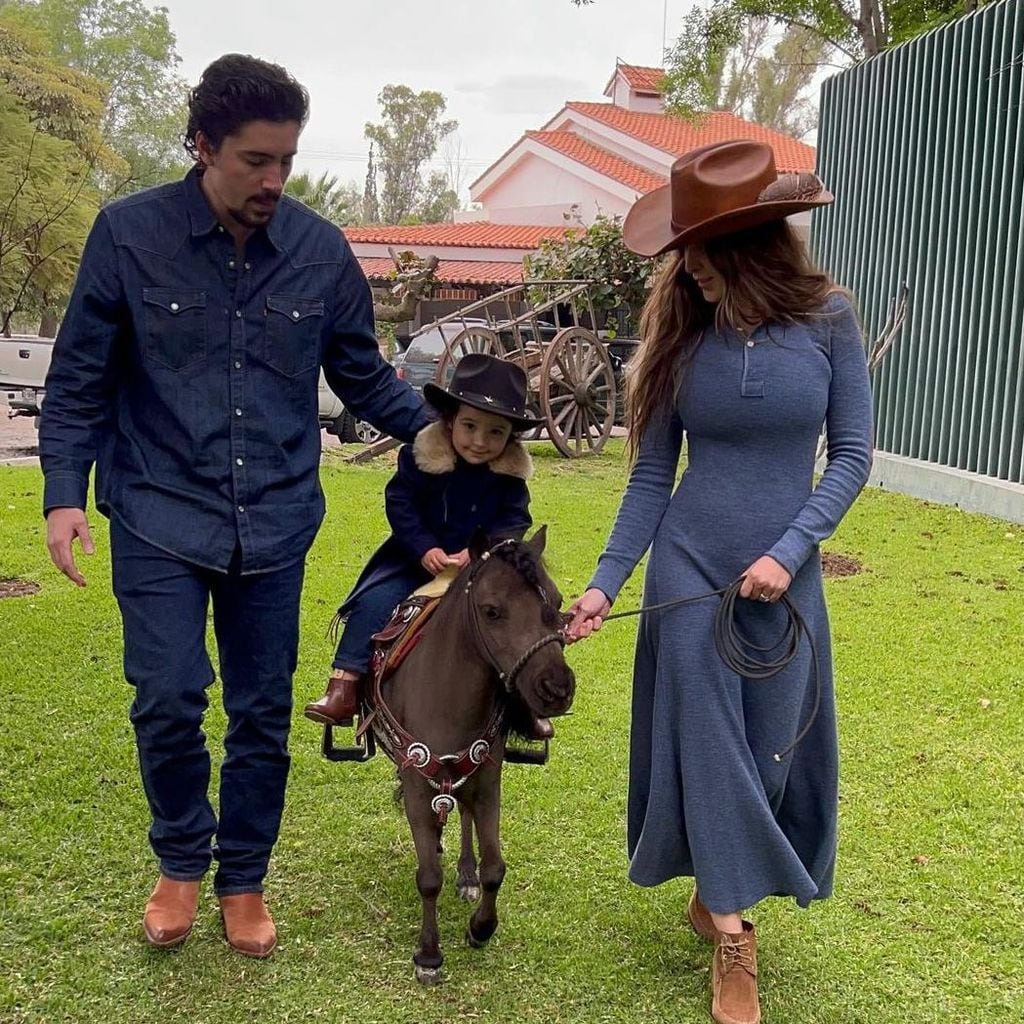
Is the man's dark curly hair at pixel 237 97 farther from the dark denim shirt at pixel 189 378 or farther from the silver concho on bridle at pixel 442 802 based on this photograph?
the silver concho on bridle at pixel 442 802

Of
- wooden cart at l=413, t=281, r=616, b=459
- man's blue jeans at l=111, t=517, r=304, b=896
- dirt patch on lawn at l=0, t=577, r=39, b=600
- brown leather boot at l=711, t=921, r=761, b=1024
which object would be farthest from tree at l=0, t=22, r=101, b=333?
brown leather boot at l=711, t=921, r=761, b=1024

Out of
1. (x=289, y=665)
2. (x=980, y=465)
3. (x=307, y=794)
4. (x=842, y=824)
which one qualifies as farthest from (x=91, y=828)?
(x=980, y=465)

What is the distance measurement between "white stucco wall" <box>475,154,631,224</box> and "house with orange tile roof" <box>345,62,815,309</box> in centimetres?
3

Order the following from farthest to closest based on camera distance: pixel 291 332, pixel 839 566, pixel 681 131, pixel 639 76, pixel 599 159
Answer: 1. pixel 639 76
2. pixel 681 131
3. pixel 599 159
4. pixel 839 566
5. pixel 291 332

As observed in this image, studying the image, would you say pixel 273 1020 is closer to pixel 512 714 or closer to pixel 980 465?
pixel 512 714

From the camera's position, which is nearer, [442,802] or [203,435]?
[203,435]

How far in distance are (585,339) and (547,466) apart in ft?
5.59

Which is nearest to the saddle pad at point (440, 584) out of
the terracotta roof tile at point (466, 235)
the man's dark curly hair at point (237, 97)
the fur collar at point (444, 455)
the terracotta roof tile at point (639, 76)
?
the fur collar at point (444, 455)

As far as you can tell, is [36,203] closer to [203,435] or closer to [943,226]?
[943,226]

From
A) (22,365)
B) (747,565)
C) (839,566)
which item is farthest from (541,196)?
(747,565)

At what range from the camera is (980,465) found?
10344 mm

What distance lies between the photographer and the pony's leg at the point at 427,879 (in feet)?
10.4

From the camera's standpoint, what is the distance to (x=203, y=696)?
3.15 m

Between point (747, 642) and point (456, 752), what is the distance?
81cm
